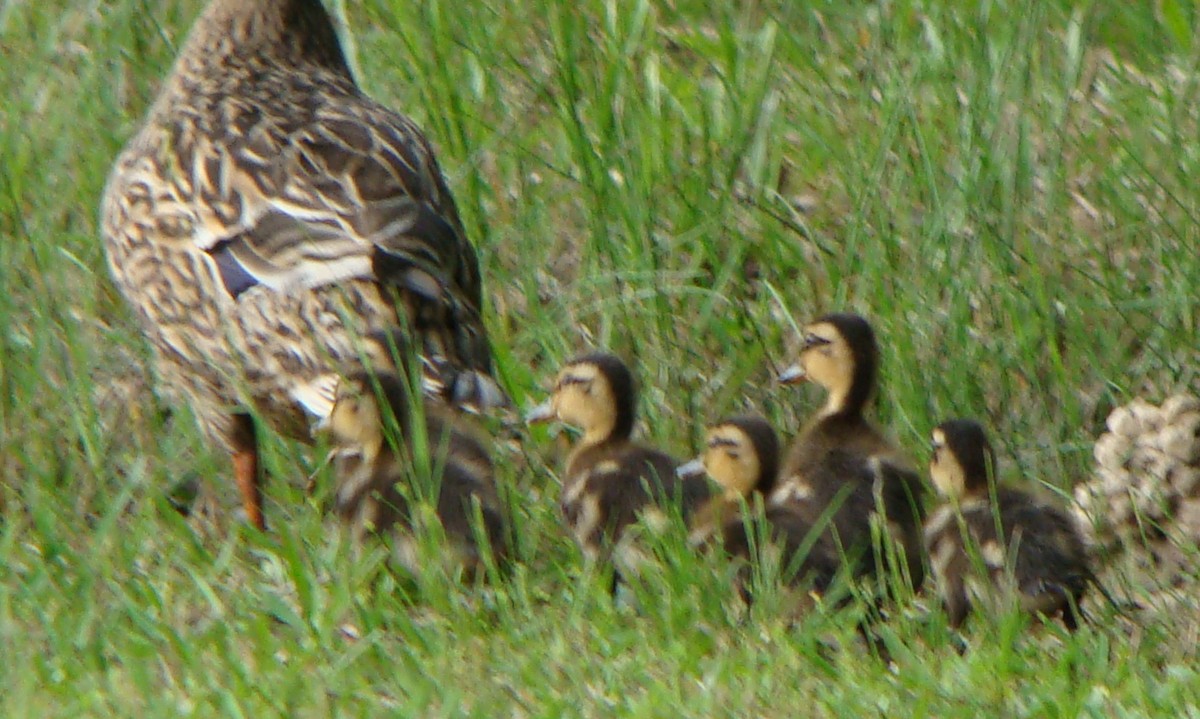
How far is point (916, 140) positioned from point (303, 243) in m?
1.60

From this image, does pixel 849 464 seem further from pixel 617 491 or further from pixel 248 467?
pixel 248 467

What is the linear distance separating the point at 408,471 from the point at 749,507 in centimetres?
78

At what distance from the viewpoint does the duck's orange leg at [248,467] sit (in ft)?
19.7

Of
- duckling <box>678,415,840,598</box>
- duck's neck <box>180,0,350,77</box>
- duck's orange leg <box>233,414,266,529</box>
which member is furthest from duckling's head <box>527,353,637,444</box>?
duck's neck <box>180,0,350,77</box>

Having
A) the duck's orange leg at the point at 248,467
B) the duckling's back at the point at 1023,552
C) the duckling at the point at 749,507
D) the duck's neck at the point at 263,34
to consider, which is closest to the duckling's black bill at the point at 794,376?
the duckling at the point at 749,507

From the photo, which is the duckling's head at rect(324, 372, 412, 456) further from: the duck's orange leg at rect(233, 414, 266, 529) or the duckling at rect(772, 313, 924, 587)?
the duckling at rect(772, 313, 924, 587)

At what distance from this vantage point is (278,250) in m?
5.49

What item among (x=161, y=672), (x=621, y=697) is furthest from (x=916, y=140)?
(x=161, y=672)

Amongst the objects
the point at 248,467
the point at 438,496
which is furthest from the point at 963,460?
the point at 248,467

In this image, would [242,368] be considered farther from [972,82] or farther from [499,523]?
[972,82]

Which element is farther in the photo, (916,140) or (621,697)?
(916,140)

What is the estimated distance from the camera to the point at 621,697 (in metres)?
4.41

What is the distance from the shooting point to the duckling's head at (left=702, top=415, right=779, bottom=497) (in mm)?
5250

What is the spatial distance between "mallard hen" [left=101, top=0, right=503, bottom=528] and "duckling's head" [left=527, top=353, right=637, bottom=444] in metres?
0.22
